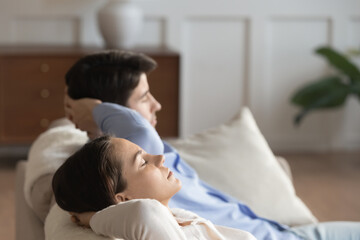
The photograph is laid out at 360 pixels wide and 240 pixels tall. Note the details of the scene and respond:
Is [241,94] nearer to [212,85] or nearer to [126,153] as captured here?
[212,85]

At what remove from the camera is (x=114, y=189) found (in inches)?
53.8

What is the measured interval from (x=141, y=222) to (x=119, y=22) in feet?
11.3

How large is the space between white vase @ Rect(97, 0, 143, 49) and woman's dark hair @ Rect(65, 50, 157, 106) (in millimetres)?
2479

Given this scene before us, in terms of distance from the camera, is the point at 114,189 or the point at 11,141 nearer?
the point at 114,189

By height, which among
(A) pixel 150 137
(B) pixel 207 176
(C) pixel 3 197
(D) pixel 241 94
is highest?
(A) pixel 150 137

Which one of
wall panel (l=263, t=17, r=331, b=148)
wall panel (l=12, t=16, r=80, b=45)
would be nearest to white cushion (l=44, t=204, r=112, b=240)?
wall panel (l=12, t=16, r=80, b=45)

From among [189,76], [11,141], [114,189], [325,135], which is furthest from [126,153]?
[325,135]

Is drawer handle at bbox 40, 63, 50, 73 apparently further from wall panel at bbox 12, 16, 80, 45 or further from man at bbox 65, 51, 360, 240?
man at bbox 65, 51, 360, 240

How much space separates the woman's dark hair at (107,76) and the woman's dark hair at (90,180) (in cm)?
63

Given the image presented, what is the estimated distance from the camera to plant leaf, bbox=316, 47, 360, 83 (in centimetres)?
475

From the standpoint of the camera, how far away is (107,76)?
2.02m

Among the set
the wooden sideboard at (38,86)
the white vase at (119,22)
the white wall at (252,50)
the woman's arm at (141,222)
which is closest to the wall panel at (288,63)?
the white wall at (252,50)

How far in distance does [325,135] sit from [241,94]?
27.8 inches

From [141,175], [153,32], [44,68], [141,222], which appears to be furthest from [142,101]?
[153,32]
